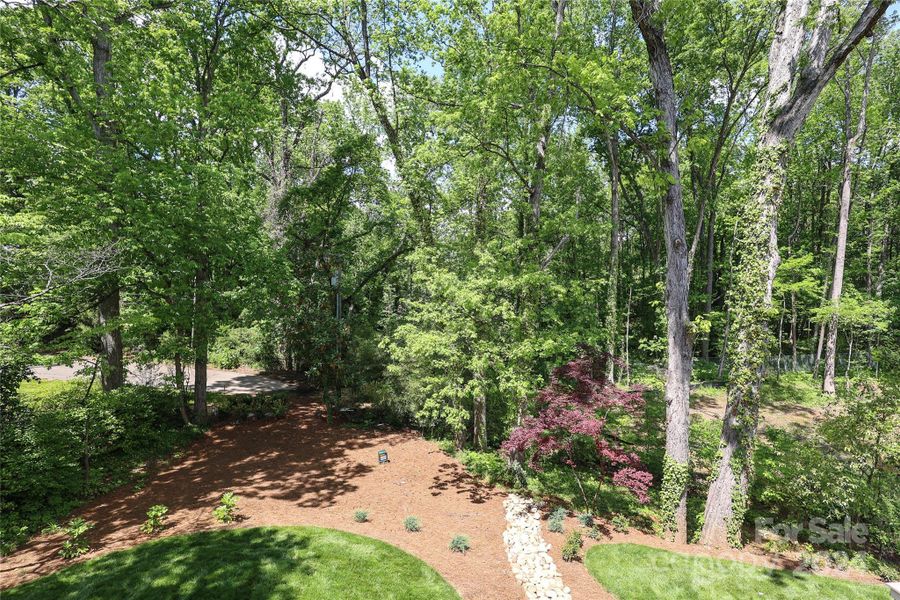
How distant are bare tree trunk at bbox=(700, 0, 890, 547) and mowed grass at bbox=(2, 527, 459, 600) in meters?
5.02

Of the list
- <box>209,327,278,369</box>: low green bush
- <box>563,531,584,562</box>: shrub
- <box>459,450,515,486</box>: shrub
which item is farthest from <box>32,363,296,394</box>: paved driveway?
<box>563,531,584,562</box>: shrub

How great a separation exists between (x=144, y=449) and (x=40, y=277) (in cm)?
498

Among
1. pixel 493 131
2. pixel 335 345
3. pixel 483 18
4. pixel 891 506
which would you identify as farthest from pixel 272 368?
pixel 891 506

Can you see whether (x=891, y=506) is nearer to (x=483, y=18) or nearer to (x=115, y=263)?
(x=483, y=18)

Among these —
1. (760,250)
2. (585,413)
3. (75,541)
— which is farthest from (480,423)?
(75,541)

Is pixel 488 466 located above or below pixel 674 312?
below

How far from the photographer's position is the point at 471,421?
1143cm

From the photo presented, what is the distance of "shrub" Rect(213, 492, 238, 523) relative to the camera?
650 cm

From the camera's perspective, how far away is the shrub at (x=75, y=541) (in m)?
5.39

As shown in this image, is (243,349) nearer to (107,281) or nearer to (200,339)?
(200,339)

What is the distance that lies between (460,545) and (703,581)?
3.62 m

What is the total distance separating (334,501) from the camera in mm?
7641

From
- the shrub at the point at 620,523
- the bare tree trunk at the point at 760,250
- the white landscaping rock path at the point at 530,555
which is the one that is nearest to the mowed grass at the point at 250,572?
the white landscaping rock path at the point at 530,555

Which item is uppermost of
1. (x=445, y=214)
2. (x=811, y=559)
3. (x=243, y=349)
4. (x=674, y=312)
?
(x=445, y=214)
